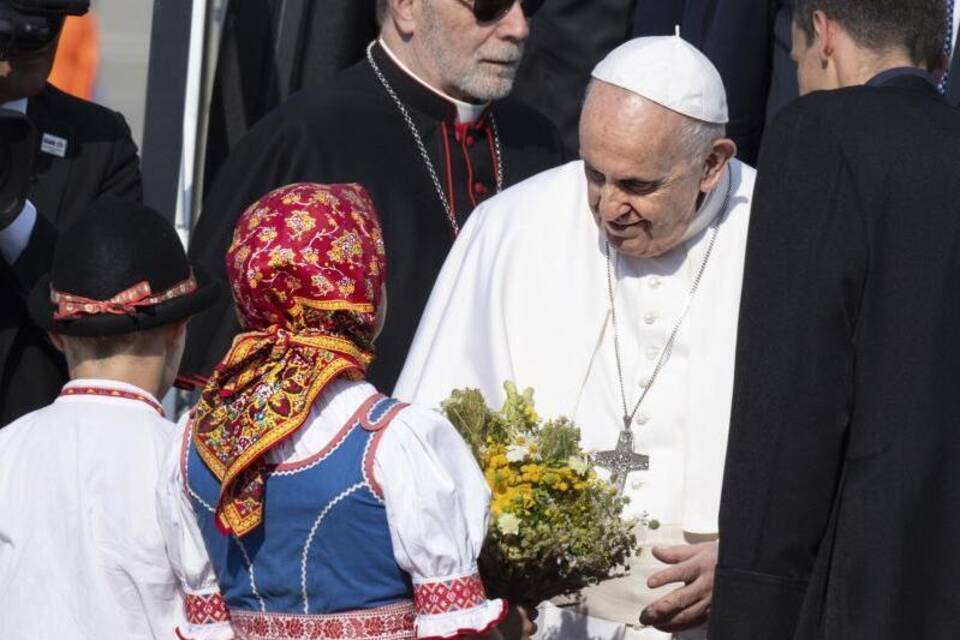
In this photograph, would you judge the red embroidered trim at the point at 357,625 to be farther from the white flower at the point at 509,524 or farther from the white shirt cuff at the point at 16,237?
the white shirt cuff at the point at 16,237

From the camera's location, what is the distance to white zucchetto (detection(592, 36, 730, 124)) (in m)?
4.47

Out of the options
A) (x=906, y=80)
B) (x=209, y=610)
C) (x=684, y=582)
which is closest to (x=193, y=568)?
(x=209, y=610)

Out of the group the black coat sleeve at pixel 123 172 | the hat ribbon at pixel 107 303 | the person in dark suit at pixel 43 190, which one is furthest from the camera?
the black coat sleeve at pixel 123 172

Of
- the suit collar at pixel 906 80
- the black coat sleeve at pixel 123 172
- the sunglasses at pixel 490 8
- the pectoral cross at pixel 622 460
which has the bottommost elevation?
the pectoral cross at pixel 622 460

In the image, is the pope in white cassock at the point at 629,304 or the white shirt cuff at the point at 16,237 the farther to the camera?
the white shirt cuff at the point at 16,237

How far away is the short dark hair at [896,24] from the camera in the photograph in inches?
171

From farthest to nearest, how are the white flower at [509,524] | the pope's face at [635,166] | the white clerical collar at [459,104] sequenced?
the white clerical collar at [459,104] < the pope's face at [635,166] < the white flower at [509,524]

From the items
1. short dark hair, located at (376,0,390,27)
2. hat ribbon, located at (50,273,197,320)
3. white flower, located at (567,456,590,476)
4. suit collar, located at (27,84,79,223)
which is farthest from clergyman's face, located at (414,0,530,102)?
white flower, located at (567,456,590,476)

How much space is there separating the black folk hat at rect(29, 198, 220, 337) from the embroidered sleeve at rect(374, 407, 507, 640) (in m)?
0.99

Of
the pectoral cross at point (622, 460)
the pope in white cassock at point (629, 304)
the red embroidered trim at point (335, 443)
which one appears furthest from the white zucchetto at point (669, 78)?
the red embroidered trim at point (335, 443)

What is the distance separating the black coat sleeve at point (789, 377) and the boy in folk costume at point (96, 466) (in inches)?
49.9

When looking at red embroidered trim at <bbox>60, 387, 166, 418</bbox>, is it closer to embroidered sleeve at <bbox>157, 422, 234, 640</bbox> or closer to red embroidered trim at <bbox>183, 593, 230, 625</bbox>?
embroidered sleeve at <bbox>157, 422, 234, 640</bbox>

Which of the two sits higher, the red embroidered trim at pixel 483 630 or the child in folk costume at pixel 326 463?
the child in folk costume at pixel 326 463

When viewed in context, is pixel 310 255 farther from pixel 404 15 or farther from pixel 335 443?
pixel 404 15
